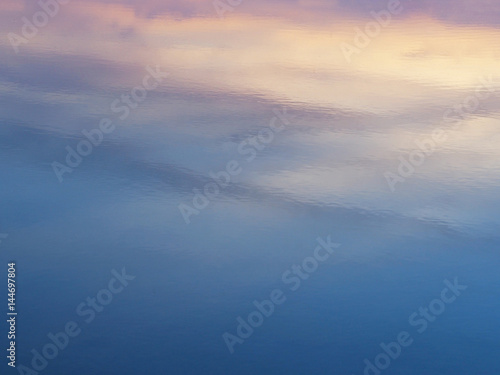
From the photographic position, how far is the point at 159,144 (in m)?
5.60

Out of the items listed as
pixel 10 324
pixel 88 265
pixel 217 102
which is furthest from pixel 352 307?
pixel 217 102

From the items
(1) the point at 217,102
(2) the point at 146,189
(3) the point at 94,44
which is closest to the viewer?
(2) the point at 146,189

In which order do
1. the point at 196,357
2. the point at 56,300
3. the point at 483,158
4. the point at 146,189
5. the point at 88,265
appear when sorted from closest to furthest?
the point at 196,357 → the point at 56,300 → the point at 88,265 → the point at 146,189 → the point at 483,158

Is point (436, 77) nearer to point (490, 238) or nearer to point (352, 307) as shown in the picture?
point (490, 238)

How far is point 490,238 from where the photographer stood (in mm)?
4699

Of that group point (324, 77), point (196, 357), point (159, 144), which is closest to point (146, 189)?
point (159, 144)

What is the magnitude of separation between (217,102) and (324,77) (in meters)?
0.99

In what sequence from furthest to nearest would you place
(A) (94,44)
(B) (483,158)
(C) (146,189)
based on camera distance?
1. (A) (94,44)
2. (B) (483,158)
3. (C) (146,189)

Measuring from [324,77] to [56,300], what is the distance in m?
Answer: 3.25

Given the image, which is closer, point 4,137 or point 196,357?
point 196,357

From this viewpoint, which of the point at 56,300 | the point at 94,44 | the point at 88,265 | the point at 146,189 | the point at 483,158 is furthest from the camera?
the point at 94,44

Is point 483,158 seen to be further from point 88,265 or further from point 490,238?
point 88,265

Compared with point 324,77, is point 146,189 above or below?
below

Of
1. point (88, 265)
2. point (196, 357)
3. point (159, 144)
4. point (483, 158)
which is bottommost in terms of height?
point (196, 357)
